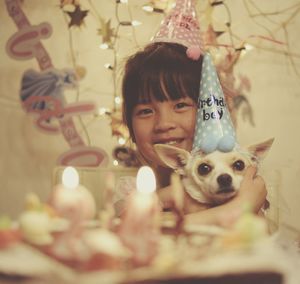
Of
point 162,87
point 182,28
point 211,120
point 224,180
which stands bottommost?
point 224,180

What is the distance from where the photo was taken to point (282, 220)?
228cm

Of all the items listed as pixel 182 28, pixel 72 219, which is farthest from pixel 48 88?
pixel 72 219

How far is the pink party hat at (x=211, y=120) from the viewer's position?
3.86 feet

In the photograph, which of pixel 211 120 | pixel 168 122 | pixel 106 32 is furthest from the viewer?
pixel 106 32

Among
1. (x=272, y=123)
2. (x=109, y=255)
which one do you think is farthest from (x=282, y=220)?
(x=109, y=255)

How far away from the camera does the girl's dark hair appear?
1.40m

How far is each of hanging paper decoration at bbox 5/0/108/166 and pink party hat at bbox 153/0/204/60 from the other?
3.00ft

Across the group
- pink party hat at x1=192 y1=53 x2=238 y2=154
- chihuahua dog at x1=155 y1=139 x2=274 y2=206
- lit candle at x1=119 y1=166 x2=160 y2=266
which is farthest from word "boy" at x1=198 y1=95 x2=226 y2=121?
lit candle at x1=119 y1=166 x2=160 y2=266

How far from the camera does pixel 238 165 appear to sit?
3.85ft

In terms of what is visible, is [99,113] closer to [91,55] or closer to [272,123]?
[91,55]

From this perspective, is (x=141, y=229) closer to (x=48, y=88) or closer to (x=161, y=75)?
(x=161, y=75)

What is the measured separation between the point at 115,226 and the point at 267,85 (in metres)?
1.76

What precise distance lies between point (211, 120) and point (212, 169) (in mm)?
150

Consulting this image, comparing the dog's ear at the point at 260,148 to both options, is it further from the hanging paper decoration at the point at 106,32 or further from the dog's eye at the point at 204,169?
the hanging paper decoration at the point at 106,32
